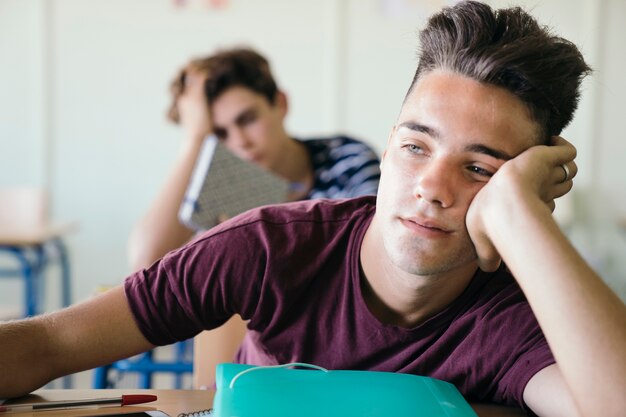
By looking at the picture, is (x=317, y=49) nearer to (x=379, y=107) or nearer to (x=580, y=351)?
(x=379, y=107)

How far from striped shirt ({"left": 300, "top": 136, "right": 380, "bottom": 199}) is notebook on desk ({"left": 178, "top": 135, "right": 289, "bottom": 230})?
0.28 meters

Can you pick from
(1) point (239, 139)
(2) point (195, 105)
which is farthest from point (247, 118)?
(2) point (195, 105)

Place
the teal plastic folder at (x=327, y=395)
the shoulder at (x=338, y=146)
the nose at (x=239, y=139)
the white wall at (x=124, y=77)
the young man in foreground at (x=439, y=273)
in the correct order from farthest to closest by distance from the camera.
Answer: the white wall at (x=124, y=77) < the nose at (x=239, y=139) < the shoulder at (x=338, y=146) < the young man in foreground at (x=439, y=273) < the teal plastic folder at (x=327, y=395)

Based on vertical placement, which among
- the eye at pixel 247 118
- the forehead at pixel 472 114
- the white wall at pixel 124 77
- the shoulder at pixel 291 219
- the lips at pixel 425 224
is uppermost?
the white wall at pixel 124 77

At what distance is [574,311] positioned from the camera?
3.10 feet

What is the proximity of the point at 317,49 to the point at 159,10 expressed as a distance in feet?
3.21

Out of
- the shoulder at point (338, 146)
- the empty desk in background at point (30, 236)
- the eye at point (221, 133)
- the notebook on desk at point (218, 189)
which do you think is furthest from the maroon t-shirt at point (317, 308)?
the empty desk in background at point (30, 236)

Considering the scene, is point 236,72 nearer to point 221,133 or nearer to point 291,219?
point 221,133

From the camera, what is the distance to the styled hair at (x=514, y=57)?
110 centimetres

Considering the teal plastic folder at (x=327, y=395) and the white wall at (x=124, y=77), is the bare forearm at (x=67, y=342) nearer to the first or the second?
the teal plastic folder at (x=327, y=395)

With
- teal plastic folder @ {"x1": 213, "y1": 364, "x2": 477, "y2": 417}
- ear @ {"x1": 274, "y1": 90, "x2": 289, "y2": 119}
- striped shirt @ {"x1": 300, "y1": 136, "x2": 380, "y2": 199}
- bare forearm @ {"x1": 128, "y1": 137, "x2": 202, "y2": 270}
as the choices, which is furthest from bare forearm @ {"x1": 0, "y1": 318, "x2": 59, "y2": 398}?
ear @ {"x1": 274, "y1": 90, "x2": 289, "y2": 119}

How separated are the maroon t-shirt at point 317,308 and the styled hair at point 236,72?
4.83 feet

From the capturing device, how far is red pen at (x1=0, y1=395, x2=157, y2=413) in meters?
0.94

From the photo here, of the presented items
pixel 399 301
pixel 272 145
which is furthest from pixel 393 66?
pixel 399 301
